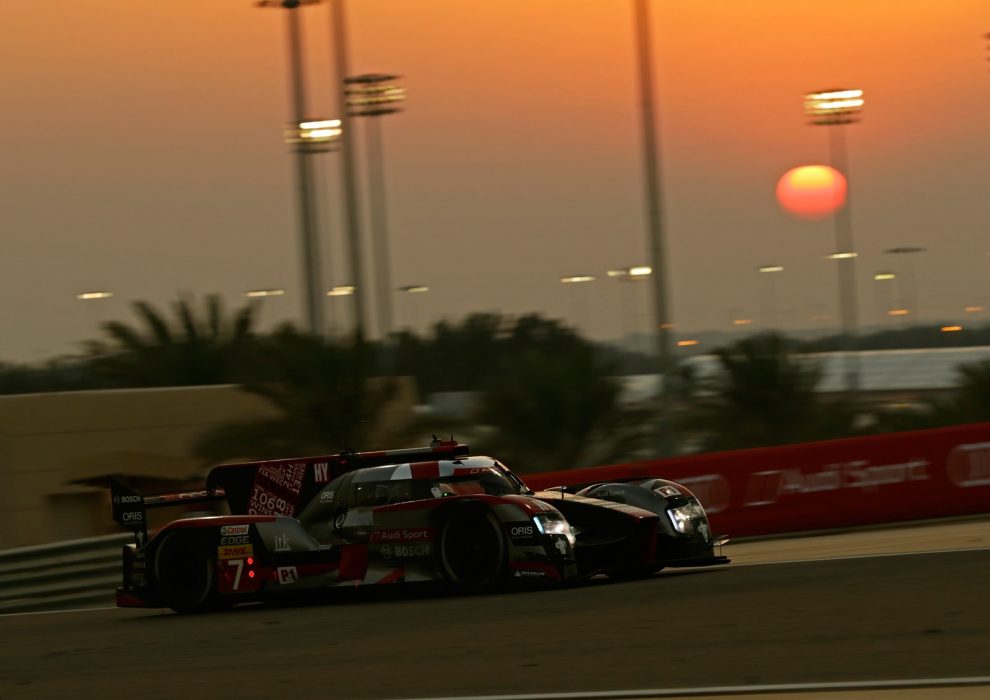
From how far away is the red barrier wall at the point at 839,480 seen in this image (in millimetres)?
17438

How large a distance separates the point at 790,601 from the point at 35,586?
383 inches

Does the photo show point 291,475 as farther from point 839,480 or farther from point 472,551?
point 839,480

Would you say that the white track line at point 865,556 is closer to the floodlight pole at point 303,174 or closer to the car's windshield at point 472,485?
the car's windshield at point 472,485

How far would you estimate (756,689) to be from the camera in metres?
6.24

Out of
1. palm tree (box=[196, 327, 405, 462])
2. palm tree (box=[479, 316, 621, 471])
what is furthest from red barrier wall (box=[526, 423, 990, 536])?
palm tree (box=[479, 316, 621, 471])

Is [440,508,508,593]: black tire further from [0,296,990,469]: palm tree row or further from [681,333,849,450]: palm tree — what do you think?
[681,333,849,450]: palm tree

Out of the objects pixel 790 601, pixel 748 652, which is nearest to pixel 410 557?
pixel 790 601

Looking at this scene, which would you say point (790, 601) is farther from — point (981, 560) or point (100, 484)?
point (100, 484)

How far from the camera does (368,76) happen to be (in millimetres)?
36812

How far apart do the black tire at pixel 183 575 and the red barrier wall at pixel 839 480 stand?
6111mm

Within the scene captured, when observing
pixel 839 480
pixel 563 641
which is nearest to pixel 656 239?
pixel 839 480

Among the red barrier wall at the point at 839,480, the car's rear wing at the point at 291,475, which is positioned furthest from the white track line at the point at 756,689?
the red barrier wall at the point at 839,480

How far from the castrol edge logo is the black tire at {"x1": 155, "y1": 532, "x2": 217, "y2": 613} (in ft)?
32.4

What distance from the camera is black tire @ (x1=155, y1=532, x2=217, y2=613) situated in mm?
12211
